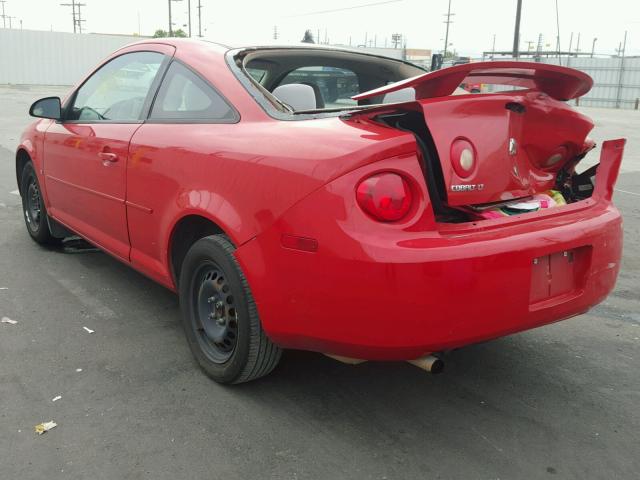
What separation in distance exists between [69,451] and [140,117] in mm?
1792

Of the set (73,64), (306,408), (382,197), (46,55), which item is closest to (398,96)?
(382,197)

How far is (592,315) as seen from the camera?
4.05 meters

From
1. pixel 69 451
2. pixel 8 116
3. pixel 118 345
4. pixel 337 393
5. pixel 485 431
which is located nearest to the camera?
pixel 69 451

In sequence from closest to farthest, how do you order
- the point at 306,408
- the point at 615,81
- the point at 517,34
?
the point at 306,408
the point at 517,34
the point at 615,81

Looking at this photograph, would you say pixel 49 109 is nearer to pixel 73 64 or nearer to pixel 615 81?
pixel 615 81

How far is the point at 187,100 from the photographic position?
316cm

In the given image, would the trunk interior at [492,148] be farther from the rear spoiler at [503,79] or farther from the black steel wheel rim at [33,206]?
the black steel wheel rim at [33,206]

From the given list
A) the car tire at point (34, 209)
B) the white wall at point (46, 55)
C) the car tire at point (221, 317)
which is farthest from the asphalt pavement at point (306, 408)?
the white wall at point (46, 55)

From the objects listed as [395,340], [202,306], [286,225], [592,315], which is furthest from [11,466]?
[592,315]

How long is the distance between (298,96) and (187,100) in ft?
1.92

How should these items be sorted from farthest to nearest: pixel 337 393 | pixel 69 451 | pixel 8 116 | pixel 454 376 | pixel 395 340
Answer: pixel 8 116, pixel 454 376, pixel 337 393, pixel 69 451, pixel 395 340

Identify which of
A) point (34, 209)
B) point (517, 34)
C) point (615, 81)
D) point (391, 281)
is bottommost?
point (34, 209)

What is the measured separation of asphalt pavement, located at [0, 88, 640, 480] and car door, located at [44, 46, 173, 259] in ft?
1.93

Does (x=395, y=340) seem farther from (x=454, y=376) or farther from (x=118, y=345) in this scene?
(x=118, y=345)
